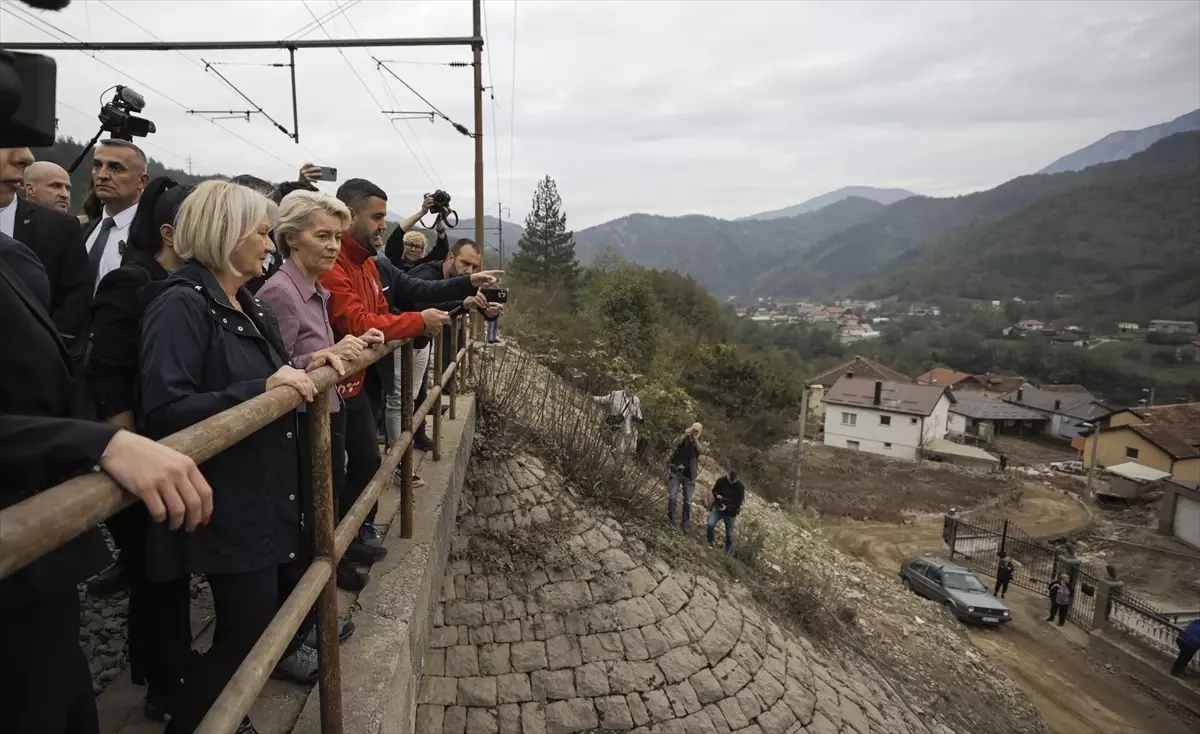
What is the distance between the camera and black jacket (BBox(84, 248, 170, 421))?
5.42 ft

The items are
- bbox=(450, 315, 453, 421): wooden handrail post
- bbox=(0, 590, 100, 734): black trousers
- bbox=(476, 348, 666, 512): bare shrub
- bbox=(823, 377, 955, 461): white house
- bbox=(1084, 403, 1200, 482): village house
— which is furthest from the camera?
bbox=(823, 377, 955, 461): white house

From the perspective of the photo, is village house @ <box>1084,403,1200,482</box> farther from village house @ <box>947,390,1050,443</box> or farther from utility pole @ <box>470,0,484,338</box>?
utility pole @ <box>470,0,484,338</box>

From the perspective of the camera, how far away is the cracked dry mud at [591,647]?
467 centimetres

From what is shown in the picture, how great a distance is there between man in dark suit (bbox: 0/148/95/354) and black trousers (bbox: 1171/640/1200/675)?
64.1ft

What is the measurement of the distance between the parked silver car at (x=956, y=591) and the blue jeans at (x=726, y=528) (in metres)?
8.60

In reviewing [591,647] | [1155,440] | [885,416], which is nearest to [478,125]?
[591,647]

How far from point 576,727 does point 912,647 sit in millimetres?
7908

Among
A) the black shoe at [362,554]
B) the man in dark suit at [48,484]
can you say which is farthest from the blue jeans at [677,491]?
the man in dark suit at [48,484]

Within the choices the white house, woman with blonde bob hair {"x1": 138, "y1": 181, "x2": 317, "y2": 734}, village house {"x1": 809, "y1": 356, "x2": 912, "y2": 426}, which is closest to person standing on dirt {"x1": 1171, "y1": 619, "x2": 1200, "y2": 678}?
woman with blonde bob hair {"x1": 138, "y1": 181, "x2": 317, "y2": 734}

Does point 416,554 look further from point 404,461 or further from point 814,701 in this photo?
point 814,701

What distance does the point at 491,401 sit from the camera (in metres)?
6.70

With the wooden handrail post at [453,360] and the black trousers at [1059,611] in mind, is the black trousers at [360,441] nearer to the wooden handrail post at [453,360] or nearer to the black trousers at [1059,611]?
the wooden handrail post at [453,360]

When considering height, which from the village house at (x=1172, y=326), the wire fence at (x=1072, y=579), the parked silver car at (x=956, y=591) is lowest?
the wire fence at (x=1072, y=579)

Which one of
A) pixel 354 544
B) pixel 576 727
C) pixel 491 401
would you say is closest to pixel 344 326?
pixel 354 544
